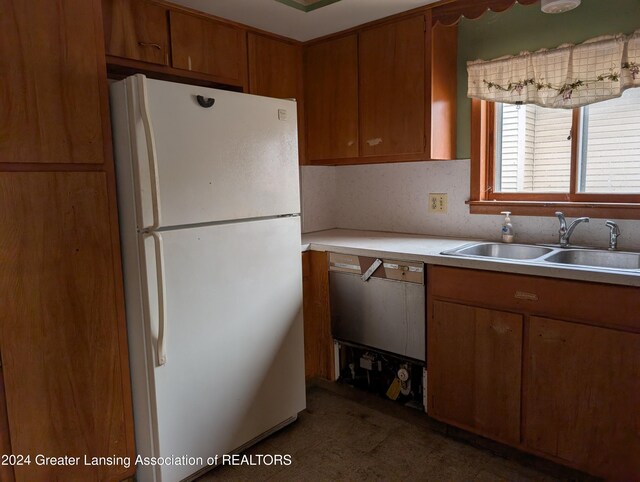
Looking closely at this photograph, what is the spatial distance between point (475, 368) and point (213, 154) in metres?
1.46

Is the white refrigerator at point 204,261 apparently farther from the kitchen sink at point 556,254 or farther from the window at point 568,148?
the window at point 568,148

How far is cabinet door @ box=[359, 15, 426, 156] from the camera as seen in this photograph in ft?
7.72

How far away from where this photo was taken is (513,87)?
91.0 inches

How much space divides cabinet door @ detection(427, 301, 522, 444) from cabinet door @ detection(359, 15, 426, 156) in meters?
0.94

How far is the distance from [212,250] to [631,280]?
60.8 inches

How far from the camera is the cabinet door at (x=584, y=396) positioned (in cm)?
164

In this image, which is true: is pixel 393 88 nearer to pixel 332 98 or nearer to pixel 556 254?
pixel 332 98

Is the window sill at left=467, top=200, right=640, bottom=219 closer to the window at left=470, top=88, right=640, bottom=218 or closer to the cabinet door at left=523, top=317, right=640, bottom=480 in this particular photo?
the window at left=470, top=88, right=640, bottom=218

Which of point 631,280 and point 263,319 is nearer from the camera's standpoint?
point 631,280

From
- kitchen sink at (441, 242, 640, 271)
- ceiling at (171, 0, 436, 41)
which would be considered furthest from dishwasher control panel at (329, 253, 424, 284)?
ceiling at (171, 0, 436, 41)

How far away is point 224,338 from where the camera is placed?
188cm

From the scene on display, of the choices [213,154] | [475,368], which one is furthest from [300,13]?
[475,368]

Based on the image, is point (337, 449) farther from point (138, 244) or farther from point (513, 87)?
point (513, 87)

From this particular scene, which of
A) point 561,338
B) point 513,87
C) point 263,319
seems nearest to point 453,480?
point 561,338
